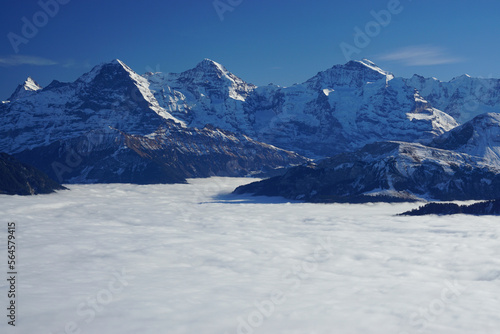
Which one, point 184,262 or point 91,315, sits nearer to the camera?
point 91,315

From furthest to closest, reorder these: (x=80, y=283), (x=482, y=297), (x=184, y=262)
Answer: (x=184, y=262)
(x=80, y=283)
(x=482, y=297)

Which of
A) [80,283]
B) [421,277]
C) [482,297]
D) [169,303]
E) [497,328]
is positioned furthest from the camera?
[421,277]

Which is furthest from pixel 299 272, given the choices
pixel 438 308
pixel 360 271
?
pixel 438 308

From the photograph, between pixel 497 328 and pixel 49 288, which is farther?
pixel 49 288

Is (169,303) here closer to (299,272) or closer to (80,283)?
(80,283)

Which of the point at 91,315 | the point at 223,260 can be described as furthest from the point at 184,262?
the point at 91,315

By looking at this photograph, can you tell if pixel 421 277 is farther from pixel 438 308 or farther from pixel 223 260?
pixel 223 260

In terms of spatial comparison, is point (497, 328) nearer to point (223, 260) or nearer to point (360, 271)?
point (360, 271)

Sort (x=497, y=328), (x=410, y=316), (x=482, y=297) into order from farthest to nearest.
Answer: (x=482, y=297), (x=410, y=316), (x=497, y=328)

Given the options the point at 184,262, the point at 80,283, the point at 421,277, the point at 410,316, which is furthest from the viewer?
the point at 184,262
